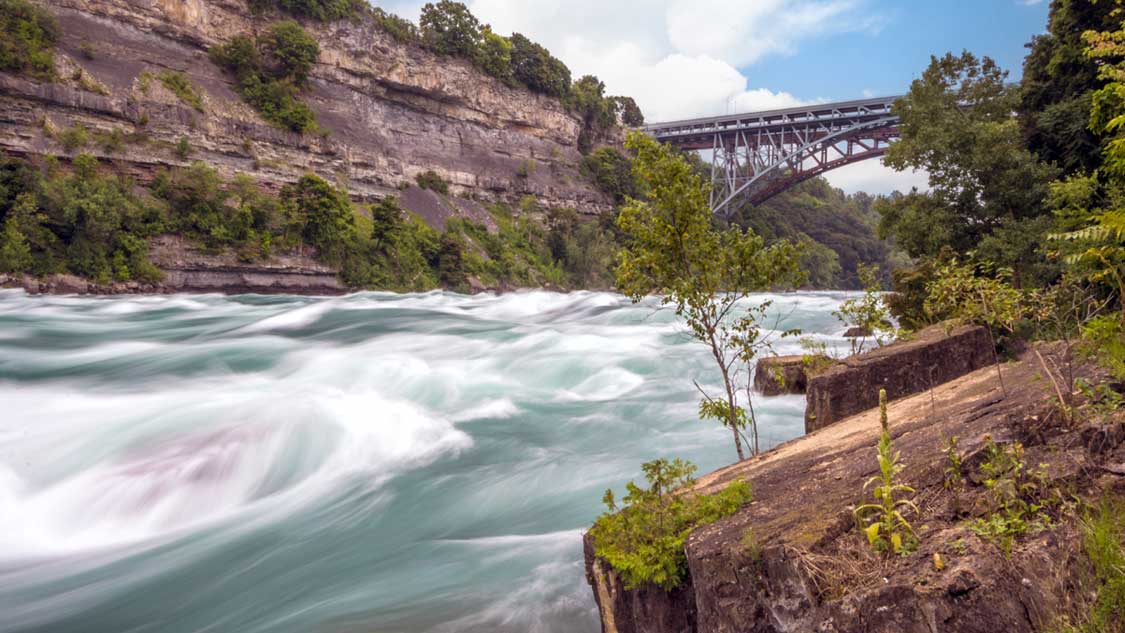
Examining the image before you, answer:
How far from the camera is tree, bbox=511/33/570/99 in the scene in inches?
2072

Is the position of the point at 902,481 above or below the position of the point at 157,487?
above

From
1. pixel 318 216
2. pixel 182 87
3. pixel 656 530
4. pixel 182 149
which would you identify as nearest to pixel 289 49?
pixel 182 87

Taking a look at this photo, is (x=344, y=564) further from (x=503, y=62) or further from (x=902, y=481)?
(x=503, y=62)

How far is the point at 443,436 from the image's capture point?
962cm

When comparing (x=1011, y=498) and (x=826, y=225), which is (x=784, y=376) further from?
(x=826, y=225)

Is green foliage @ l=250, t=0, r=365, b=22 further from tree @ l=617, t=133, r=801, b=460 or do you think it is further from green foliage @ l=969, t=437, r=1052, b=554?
green foliage @ l=969, t=437, r=1052, b=554

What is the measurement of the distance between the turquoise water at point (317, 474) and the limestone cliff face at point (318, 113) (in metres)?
Answer: 17.0

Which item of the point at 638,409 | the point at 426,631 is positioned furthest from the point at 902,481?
the point at 638,409

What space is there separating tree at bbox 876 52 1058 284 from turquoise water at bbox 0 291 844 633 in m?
5.61

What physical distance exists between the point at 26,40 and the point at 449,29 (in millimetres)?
28325

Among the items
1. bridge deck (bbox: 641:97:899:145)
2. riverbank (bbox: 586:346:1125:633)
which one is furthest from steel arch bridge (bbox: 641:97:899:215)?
riverbank (bbox: 586:346:1125:633)

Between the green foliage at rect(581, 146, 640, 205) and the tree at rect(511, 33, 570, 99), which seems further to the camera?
the green foliage at rect(581, 146, 640, 205)

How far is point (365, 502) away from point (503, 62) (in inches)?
1941

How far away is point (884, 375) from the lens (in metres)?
6.40
